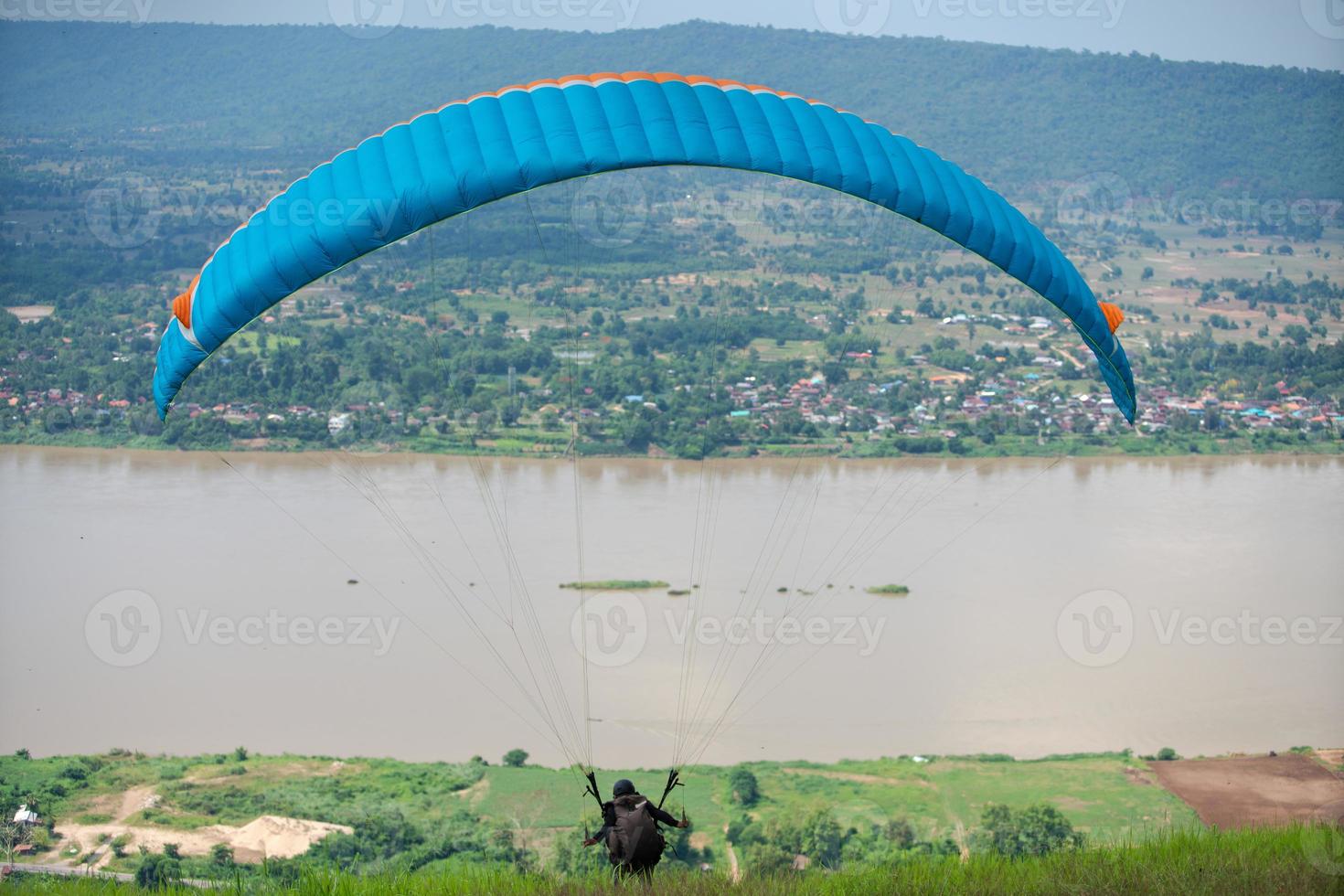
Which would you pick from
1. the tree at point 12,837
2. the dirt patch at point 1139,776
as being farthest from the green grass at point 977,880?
the dirt patch at point 1139,776

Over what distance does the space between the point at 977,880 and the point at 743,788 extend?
5799 mm

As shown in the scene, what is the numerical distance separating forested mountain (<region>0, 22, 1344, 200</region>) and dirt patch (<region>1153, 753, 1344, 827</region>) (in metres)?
44.9

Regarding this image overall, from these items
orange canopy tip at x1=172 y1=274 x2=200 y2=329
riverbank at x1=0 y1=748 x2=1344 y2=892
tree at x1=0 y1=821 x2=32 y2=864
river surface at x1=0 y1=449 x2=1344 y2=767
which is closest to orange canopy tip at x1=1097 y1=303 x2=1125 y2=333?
orange canopy tip at x1=172 y1=274 x2=200 y2=329

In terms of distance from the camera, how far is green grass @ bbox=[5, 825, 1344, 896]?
5.75m

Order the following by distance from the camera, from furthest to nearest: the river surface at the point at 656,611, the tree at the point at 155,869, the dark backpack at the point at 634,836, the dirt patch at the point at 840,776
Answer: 1. the river surface at the point at 656,611
2. the dirt patch at the point at 840,776
3. the tree at the point at 155,869
4. the dark backpack at the point at 634,836

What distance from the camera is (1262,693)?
1533 cm

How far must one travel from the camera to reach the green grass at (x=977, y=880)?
575cm

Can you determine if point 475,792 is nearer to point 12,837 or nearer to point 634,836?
point 12,837

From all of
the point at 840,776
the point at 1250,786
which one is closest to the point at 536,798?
the point at 840,776

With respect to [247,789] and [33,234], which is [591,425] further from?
[33,234]

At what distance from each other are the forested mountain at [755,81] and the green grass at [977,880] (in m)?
51.3

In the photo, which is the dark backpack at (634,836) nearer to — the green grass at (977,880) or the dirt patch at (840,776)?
the green grass at (977,880)

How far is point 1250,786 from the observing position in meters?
12.7

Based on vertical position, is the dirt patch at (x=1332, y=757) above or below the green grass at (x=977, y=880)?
below
